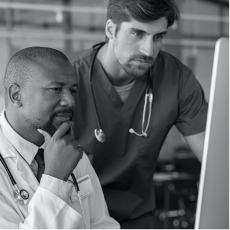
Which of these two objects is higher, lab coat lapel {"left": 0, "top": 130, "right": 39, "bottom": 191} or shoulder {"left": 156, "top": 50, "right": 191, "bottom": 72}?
shoulder {"left": 156, "top": 50, "right": 191, "bottom": 72}

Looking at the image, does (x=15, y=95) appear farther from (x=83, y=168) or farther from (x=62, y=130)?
(x=83, y=168)

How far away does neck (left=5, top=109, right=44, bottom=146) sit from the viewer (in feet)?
3.96

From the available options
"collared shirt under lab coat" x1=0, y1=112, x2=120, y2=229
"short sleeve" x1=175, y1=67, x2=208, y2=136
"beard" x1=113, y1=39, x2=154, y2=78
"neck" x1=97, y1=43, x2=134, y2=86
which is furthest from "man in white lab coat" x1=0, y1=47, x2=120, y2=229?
"short sleeve" x1=175, y1=67, x2=208, y2=136

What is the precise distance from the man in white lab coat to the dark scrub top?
384 millimetres

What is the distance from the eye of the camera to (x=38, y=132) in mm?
1223

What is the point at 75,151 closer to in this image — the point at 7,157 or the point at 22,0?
the point at 7,157

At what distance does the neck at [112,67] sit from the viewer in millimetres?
1673

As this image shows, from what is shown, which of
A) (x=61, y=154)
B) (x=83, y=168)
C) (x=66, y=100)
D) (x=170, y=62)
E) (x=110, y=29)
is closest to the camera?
(x=61, y=154)

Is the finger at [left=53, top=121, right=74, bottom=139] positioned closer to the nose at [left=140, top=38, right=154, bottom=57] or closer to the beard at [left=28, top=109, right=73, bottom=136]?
the beard at [left=28, top=109, right=73, bottom=136]

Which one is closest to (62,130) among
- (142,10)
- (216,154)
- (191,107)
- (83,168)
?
(83,168)

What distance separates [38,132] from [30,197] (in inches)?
7.4

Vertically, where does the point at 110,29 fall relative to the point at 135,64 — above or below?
above

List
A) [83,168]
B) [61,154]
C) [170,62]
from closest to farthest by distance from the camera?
[61,154], [83,168], [170,62]

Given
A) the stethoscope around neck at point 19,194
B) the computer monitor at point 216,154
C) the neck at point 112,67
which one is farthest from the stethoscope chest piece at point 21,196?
the neck at point 112,67
